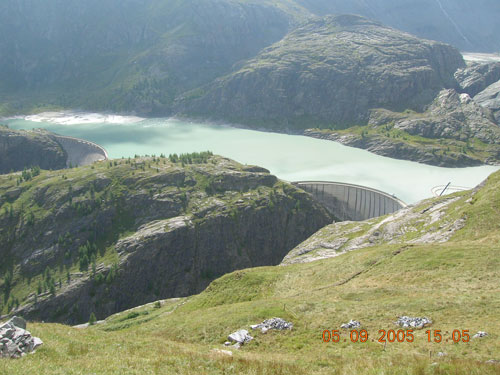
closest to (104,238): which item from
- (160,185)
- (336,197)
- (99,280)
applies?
(99,280)

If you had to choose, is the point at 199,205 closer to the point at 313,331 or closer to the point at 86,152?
the point at 313,331

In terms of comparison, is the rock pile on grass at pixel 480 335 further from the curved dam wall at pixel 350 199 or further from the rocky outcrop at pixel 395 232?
the curved dam wall at pixel 350 199

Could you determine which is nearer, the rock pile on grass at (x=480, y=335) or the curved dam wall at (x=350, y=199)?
the rock pile on grass at (x=480, y=335)

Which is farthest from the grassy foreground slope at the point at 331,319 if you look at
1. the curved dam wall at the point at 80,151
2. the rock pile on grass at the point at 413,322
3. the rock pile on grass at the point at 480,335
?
the curved dam wall at the point at 80,151

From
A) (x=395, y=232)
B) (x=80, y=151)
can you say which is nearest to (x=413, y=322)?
(x=395, y=232)
